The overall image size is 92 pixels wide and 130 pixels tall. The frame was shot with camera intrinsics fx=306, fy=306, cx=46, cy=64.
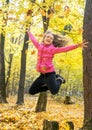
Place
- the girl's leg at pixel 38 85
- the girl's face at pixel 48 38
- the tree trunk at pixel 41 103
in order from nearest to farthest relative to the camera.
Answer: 1. the girl's face at pixel 48 38
2. the girl's leg at pixel 38 85
3. the tree trunk at pixel 41 103

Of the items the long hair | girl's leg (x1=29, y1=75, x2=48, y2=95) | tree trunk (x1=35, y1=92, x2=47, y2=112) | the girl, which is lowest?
tree trunk (x1=35, y1=92, x2=47, y2=112)

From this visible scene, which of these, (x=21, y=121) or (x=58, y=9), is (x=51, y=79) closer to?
(x=21, y=121)

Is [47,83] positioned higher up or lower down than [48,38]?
lower down

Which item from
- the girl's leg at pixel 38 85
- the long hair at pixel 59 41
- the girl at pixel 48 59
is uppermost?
the long hair at pixel 59 41

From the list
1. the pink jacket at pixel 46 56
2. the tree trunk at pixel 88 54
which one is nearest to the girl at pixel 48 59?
the pink jacket at pixel 46 56

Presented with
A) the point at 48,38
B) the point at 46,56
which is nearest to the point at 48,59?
the point at 46,56

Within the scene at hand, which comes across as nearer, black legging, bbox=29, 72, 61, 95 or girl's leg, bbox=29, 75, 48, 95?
black legging, bbox=29, 72, 61, 95

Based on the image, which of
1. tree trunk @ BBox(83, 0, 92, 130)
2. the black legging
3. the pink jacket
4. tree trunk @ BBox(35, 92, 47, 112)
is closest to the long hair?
the pink jacket

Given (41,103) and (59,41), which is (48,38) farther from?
(41,103)

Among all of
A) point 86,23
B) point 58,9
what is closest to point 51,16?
point 58,9

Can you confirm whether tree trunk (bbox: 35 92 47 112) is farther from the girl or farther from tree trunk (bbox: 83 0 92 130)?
the girl

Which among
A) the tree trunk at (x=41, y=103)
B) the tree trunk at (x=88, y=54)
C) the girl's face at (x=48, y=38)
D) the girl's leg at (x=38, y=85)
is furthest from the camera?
the tree trunk at (x=41, y=103)

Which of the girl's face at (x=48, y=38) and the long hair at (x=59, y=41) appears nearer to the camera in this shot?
the girl's face at (x=48, y=38)

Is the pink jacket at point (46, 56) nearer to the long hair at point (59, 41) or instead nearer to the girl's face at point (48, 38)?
the girl's face at point (48, 38)
